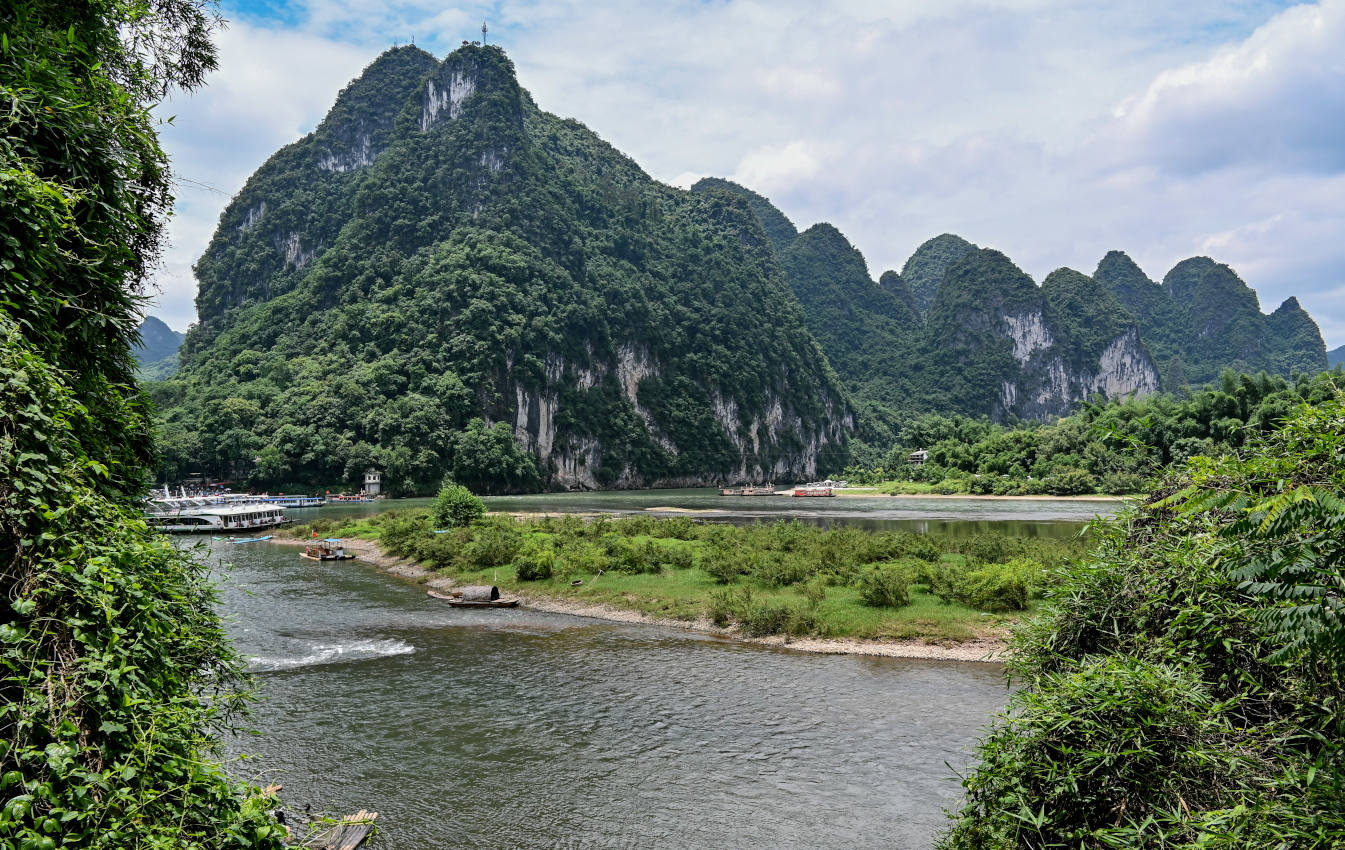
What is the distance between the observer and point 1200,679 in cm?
518

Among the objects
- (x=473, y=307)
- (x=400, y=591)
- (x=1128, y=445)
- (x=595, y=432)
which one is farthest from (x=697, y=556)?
(x=595, y=432)

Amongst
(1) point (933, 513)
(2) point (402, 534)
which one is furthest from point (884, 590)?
(1) point (933, 513)

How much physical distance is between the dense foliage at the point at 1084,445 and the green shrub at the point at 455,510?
34.8 metres

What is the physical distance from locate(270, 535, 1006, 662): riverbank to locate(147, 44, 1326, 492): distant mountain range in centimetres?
6539

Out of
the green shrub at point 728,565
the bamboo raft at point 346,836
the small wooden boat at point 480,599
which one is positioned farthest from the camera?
the small wooden boat at point 480,599

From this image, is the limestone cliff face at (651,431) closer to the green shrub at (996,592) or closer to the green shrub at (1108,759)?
the green shrub at (996,592)

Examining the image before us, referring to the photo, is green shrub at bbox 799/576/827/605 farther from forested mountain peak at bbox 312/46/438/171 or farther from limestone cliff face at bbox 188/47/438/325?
forested mountain peak at bbox 312/46/438/171

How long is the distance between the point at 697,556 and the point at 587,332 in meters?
100

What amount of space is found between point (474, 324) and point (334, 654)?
298 ft

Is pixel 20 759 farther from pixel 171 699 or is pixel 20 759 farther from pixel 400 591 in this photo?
pixel 400 591

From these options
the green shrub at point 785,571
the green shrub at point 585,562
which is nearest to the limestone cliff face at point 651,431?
the green shrub at point 585,562

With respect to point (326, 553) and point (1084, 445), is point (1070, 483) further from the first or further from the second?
point (326, 553)

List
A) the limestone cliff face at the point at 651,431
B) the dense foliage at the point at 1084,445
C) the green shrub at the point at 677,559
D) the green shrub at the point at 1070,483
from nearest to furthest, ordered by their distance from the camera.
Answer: the green shrub at the point at 677,559
the dense foliage at the point at 1084,445
the green shrub at the point at 1070,483
the limestone cliff face at the point at 651,431

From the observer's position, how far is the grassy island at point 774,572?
1895cm
